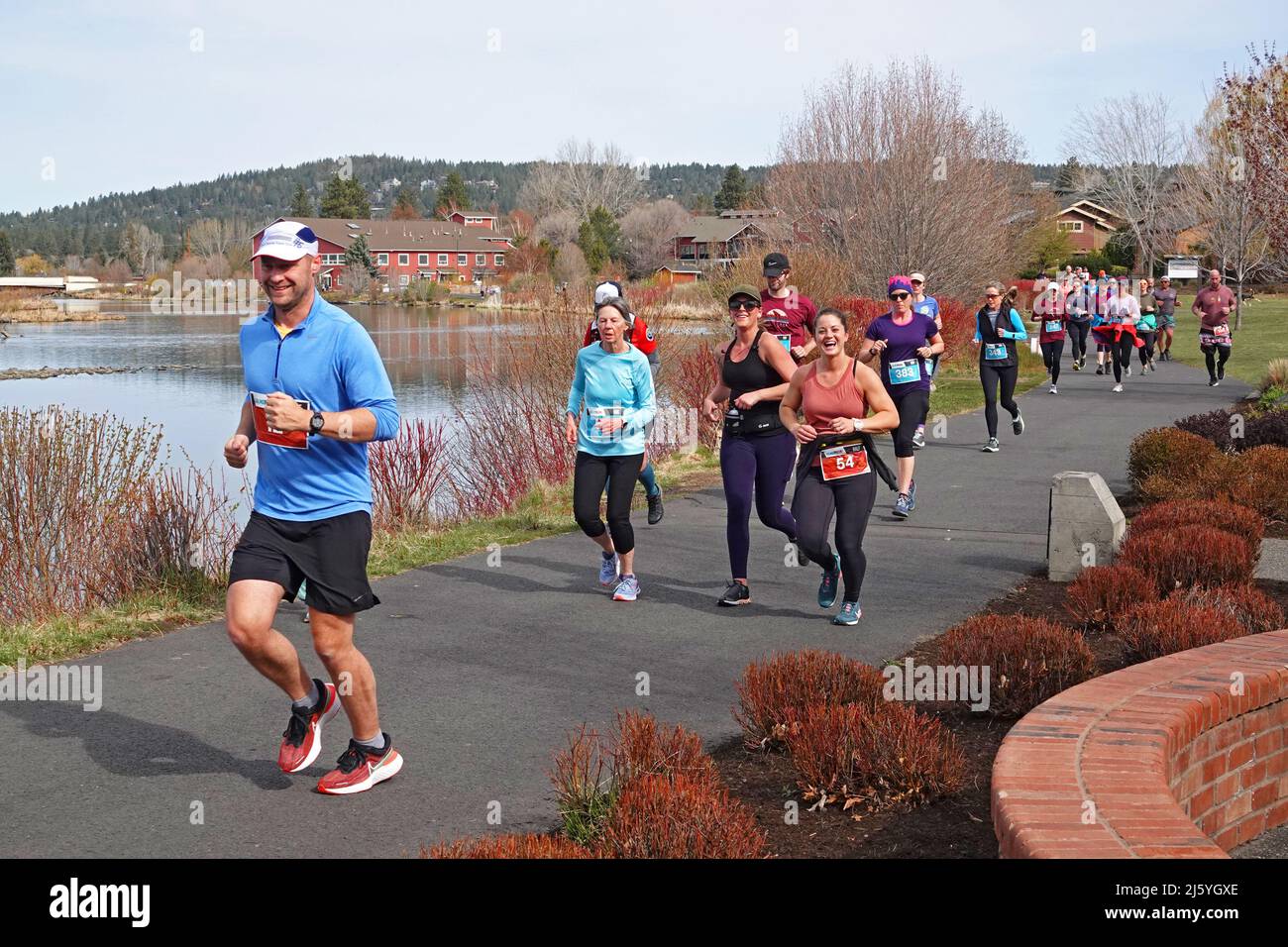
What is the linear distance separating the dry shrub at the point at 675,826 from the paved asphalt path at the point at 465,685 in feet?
2.36

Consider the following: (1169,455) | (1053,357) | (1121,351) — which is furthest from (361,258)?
(1169,455)

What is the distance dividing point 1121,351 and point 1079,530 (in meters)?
19.3

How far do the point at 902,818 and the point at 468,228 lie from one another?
489ft

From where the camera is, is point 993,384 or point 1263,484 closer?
point 1263,484

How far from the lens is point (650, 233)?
382 feet

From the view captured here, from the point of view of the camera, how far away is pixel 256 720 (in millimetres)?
6465

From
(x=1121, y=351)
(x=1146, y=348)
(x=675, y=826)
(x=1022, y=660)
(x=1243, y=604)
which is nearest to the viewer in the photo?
(x=675, y=826)

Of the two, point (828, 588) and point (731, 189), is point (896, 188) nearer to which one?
point (828, 588)

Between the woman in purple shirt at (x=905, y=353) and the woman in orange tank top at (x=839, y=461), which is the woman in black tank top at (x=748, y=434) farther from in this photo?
the woman in purple shirt at (x=905, y=353)

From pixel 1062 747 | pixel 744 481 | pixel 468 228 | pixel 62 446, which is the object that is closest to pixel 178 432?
pixel 62 446

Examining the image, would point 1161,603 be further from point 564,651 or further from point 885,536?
point 885,536

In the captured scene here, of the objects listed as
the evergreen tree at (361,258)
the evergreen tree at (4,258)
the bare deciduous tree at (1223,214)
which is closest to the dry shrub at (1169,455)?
the bare deciduous tree at (1223,214)

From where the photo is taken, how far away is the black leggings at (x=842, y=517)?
8.42 m

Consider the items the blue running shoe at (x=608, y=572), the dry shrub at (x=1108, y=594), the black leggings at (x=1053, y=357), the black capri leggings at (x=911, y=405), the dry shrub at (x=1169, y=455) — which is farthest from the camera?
the black leggings at (x=1053, y=357)
